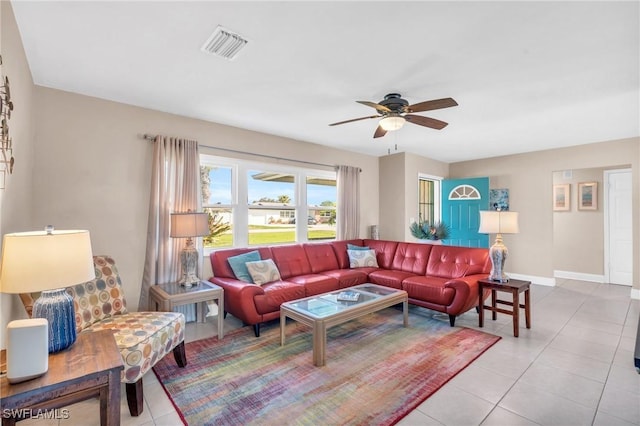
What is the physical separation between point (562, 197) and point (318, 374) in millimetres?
6358

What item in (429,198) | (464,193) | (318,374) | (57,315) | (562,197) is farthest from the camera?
(429,198)

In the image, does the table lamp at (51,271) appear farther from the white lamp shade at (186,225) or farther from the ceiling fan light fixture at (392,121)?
the ceiling fan light fixture at (392,121)

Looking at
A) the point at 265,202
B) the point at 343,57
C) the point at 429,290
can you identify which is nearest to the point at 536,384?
the point at 429,290

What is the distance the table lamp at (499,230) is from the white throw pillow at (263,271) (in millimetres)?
2597

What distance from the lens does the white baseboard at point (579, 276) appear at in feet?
18.7

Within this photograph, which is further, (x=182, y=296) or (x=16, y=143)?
(x=182, y=296)

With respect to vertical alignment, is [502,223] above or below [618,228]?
above

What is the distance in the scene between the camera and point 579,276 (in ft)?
19.4

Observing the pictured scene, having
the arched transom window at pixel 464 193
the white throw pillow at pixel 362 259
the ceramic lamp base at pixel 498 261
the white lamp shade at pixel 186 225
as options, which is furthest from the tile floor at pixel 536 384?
the arched transom window at pixel 464 193

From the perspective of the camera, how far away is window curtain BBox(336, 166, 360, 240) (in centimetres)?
535

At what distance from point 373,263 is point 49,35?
438cm

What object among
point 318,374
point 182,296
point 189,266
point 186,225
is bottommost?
point 318,374

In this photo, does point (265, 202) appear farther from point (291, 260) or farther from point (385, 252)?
point (385, 252)

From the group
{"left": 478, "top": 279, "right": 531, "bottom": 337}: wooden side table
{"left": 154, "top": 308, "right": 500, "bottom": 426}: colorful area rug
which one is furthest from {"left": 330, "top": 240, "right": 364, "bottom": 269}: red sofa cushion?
{"left": 478, "top": 279, "right": 531, "bottom": 337}: wooden side table
